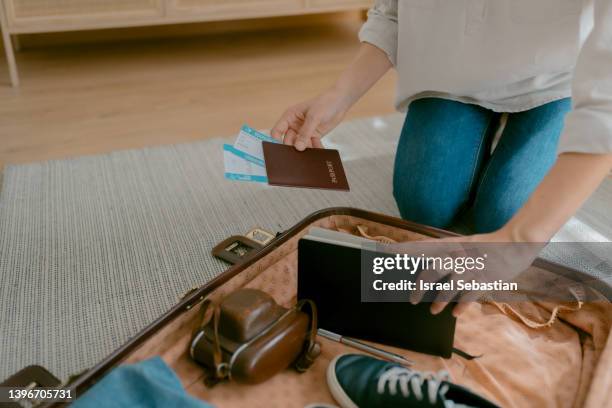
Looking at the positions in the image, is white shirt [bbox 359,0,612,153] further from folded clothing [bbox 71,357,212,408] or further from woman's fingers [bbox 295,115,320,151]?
folded clothing [bbox 71,357,212,408]

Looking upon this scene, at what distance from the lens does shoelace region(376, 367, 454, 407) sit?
0.73m

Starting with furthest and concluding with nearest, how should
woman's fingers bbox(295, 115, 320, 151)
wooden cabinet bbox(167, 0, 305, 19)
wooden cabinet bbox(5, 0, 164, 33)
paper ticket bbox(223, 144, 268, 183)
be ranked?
wooden cabinet bbox(167, 0, 305, 19) → wooden cabinet bbox(5, 0, 164, 33) → woman's fingers bbox(295, 115, 320, 151) → paper ticket bbox(223, 144, 268, 183)

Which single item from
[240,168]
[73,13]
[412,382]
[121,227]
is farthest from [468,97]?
[73,13]

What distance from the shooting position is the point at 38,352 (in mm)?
969

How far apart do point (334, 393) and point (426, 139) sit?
0.57 metres

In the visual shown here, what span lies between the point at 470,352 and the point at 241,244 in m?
0.53

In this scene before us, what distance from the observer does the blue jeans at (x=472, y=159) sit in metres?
1.12

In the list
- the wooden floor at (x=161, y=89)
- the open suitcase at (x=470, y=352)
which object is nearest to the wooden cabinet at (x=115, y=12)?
the wooden floor at (x=161, y=89)

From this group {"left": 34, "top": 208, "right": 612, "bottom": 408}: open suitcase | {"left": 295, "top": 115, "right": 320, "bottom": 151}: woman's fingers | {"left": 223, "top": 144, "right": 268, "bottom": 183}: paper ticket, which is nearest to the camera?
{"left": 34, "top": 208, "right": 612, "bottom": 408}: open suitcase

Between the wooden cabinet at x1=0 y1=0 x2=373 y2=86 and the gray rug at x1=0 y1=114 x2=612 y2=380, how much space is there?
717 mm

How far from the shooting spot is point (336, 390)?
785 millimetres

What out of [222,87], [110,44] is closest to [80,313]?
[222,87]

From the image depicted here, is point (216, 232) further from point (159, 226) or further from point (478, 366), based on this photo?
point (478, 366)

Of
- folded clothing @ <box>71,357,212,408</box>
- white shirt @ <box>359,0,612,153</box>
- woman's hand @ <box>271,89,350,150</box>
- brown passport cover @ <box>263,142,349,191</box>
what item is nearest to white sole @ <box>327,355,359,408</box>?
folded clothing @ <box>71,357,212,408</box>
